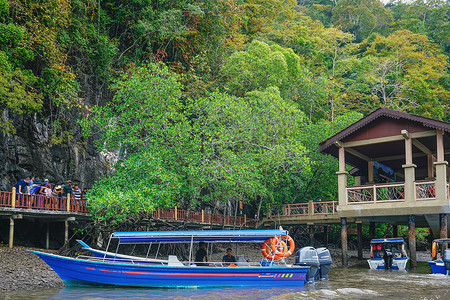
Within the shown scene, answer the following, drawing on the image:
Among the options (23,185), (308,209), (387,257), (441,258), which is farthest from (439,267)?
(23,185)

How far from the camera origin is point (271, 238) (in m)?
14.3

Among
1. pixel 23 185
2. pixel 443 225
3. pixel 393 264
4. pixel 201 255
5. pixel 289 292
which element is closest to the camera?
pixel 289 292

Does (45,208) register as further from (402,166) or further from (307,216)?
(402,166)

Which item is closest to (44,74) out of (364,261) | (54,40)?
(54,40)

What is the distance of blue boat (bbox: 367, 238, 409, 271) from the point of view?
19859 millimetres

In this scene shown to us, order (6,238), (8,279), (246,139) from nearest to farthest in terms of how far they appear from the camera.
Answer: (8,279)
(6,238)
(246,139)

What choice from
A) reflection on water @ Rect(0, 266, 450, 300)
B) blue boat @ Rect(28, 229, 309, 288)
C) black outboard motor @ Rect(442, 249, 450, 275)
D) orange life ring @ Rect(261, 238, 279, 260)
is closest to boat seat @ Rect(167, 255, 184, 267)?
blue boat @ Rect(28, 229, 309, 288)

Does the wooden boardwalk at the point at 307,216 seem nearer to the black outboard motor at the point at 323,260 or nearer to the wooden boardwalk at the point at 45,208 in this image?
the wooden boardwalk at the point at 45,208

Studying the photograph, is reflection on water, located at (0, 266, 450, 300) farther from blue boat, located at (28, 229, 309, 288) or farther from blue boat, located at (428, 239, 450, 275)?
blue boat, located at (428, 239, 450, 275)

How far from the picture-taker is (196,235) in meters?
14.2

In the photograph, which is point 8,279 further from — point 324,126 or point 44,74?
point 324,126

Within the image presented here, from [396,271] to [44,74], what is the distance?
55.7 ft

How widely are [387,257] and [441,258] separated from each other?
11.8ft

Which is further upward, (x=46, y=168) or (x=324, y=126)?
(x=324, y=126)
